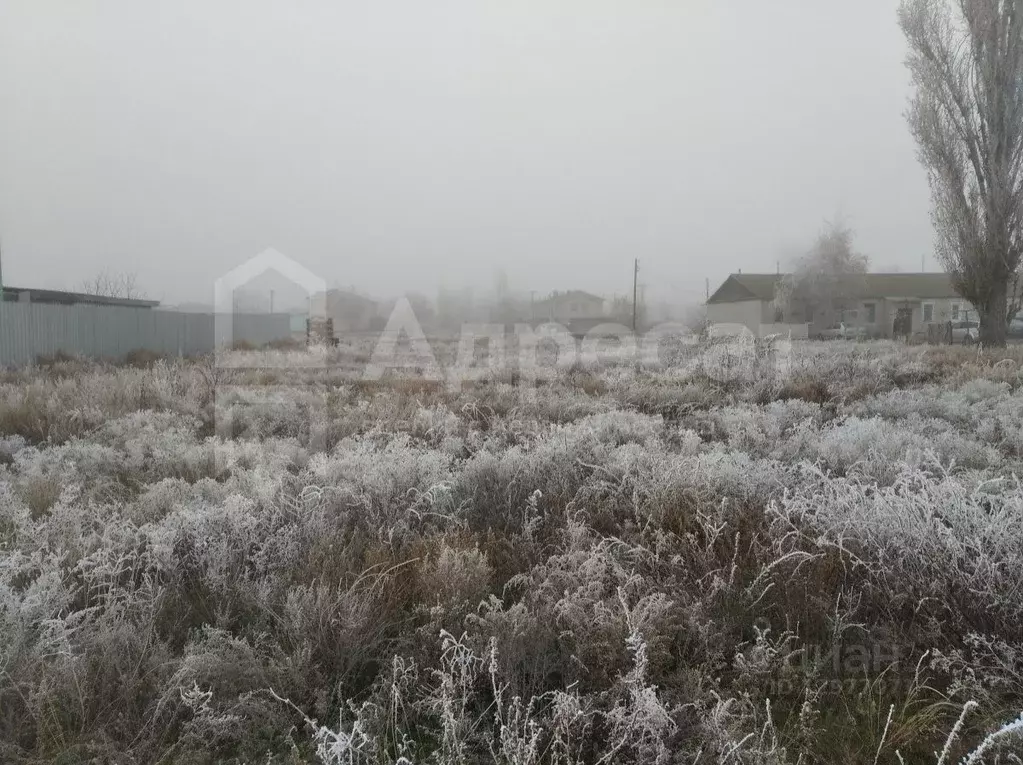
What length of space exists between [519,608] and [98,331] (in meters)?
19.2

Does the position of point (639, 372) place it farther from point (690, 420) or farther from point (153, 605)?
point (153, 605)

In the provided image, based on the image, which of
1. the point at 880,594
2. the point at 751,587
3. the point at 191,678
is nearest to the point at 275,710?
the point at 191,678

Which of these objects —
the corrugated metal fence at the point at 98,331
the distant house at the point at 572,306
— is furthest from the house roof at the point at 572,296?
the corrugated metal fence at the point at 98,331

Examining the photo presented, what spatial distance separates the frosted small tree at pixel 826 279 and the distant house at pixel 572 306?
13598 millimetres

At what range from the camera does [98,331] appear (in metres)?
17.6

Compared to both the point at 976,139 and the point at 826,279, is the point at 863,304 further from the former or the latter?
the point at 976,139

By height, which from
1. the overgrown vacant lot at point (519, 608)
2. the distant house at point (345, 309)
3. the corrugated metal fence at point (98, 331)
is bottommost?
the overgrown vacant lot at point (519, 608)

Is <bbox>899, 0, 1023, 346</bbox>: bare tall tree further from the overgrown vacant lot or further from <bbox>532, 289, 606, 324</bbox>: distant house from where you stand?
<bbox>532, 289, 606, 324</bbox>: distant house

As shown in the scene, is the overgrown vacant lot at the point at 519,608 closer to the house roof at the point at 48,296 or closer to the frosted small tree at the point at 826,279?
the house roof at the point at 48,296

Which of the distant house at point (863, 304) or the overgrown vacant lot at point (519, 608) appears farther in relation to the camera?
the distant house at point (863, 304)

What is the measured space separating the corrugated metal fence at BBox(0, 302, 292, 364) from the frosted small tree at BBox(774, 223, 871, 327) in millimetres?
30273

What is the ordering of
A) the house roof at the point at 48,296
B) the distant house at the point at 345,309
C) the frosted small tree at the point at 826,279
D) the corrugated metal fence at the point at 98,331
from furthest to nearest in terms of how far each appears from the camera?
the frosted small tree at the point at 826,279 → the distant house at the point at 345,309 → the house roof at the point at 48,296 → the corrugated metal fence at the point at 98,331

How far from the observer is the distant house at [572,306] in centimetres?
4053

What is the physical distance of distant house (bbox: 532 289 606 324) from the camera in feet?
133
